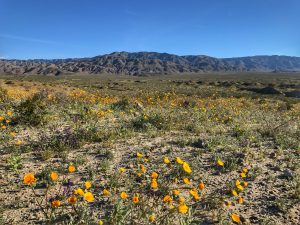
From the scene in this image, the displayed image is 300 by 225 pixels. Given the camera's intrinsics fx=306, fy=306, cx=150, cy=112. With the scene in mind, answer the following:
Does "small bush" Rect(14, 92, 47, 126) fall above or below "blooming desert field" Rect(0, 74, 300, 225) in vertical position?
above

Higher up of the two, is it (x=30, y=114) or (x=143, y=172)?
(x=30, y=114)

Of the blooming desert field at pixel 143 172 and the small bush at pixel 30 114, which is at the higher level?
the small bush at pixel 30 114

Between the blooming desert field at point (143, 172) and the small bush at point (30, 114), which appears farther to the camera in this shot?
the small bush at point (30, 114)

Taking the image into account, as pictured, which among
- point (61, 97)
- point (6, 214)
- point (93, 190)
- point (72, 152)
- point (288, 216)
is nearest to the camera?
point (6, 214)

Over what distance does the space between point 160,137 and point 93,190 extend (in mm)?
3378

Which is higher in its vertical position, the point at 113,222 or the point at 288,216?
the point at 113,222

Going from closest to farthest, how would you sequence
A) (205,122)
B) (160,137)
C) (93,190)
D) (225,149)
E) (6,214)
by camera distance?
1. (6,214)
2. (93,190)
3. (225,149)
4. (160,137)
5. (205,122)

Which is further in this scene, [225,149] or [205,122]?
[205,122]

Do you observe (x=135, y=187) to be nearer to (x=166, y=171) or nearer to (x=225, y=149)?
(x=166, y=171)

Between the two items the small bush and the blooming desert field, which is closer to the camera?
the blooming desert field

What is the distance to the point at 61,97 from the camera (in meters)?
13.6

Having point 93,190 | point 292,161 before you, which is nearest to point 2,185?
point 93,190

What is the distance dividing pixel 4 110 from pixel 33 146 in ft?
13.4

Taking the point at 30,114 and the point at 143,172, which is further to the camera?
the point at 30,114
